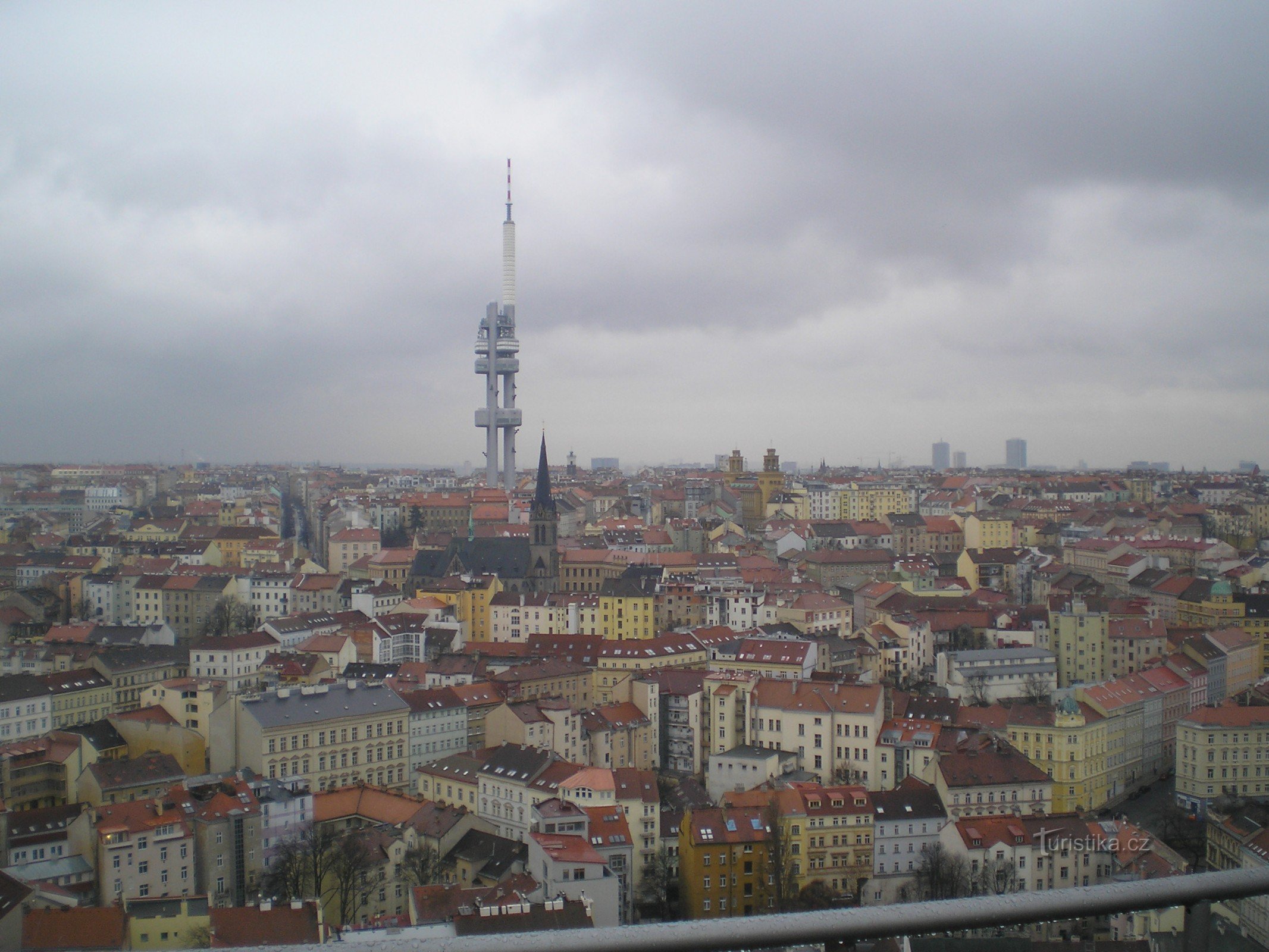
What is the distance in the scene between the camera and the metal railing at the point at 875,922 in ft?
4.02

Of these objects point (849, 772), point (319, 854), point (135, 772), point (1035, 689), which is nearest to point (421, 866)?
point (319, 854)

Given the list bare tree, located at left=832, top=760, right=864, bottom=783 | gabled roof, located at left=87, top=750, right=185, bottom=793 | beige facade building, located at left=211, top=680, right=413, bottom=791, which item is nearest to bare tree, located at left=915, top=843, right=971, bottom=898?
bare tree, located at left=832, top=760, right=864, bottom=783

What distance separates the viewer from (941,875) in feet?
45.4

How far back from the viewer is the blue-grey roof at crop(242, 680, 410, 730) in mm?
17125

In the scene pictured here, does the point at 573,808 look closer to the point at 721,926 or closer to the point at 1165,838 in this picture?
the point at 1165,838

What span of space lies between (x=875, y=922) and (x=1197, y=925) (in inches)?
16.6

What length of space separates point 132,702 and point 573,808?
10.1 metres

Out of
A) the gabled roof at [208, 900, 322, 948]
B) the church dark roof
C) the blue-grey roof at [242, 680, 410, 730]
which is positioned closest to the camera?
the gabled roof at [208, 900, 322, 948]

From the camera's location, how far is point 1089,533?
39531 millimetres

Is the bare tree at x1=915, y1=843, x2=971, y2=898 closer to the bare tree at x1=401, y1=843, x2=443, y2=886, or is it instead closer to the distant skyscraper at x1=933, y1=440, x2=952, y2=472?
the bare tree at x1=401, y1=843, x2=443, y2=886

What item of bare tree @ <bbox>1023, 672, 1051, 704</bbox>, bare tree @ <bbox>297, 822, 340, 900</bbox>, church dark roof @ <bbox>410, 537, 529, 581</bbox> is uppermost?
church dark roof @ <bbox>410, 537, 529, 581</bbox>

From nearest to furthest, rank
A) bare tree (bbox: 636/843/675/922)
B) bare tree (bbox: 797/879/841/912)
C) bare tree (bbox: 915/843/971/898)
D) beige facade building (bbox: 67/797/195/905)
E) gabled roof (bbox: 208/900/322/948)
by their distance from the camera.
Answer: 1. gabled roof (bbox: 208/900/322/948)
2. beige facade building (bbox: 67/797/195/905)
3. bare tree (bbox: 797/879/841/912)
4. bare tree (bbox: 915/843/971/898)
5. bare tree (bbox: 636/843/675/922)

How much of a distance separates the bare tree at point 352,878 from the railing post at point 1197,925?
40.0ft

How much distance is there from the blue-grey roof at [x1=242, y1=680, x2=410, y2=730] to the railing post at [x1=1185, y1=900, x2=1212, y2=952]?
1679 centimetres
